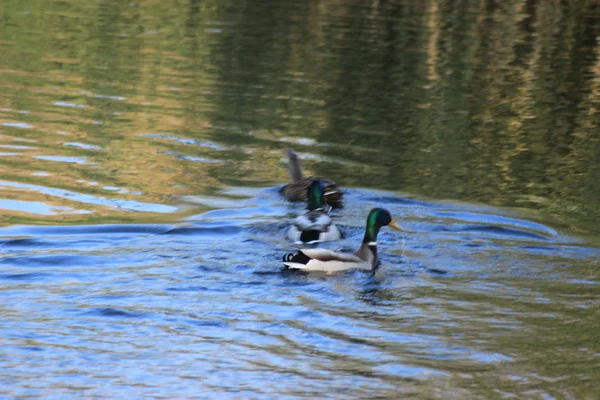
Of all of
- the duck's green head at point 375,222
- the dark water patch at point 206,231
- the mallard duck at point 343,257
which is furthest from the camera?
the dark water patch at point 206,231

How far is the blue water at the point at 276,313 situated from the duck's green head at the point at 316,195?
0.96 m

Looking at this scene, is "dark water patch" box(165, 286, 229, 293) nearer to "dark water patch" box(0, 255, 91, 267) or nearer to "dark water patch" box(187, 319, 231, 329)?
"dark water patch" box(187, 319, 231, 329)

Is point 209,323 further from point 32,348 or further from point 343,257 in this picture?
point 343,257

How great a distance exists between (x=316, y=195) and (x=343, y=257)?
2846 mm

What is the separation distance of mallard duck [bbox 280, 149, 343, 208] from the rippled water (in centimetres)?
22

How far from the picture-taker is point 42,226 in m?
13.1

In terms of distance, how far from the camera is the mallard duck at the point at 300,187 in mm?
15203

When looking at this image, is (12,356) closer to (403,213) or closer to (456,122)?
(403,213)

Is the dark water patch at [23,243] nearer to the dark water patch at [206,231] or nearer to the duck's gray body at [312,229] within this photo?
the dark water patch at [206,231]

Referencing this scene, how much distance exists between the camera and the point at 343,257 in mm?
11922

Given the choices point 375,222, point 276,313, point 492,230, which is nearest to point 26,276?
point 276,313

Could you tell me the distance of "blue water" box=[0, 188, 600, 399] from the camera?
860 cm

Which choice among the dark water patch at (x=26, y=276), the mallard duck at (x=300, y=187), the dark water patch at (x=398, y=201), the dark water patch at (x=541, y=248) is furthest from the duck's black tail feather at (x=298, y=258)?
the dark water patch at (x=398, y=201)

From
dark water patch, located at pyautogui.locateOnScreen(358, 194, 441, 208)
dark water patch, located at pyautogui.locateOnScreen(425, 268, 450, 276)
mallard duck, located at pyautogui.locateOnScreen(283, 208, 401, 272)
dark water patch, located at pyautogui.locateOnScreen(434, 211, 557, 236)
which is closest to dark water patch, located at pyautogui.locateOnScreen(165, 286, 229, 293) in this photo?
mallard duck, located at pyautogui.locateOnScreen(283, 208, 401, 272)
